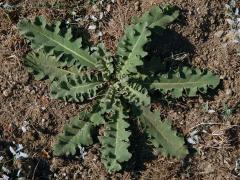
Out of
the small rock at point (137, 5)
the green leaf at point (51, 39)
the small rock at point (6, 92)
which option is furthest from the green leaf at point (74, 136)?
the small rock at point (137, 5)

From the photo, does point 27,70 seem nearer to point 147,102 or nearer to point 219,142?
point 147,102

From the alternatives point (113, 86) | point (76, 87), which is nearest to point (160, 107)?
point (113, 86)

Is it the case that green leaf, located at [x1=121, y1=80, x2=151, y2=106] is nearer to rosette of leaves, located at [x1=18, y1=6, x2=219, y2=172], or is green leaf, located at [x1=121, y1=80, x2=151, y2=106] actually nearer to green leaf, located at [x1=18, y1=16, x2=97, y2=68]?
rosette of leaves, located at [x1=18, y1=6, x2=219, y2=172]

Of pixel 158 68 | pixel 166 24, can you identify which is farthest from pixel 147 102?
pixel 166 24

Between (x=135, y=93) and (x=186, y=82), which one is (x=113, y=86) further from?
(x=186, y=82)

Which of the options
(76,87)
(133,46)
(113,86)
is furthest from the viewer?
(113,86)

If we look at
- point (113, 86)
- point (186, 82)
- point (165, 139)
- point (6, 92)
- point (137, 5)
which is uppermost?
point (137, 5)

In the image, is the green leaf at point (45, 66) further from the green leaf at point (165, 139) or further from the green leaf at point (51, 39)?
the green leaf at point (165, 139)
